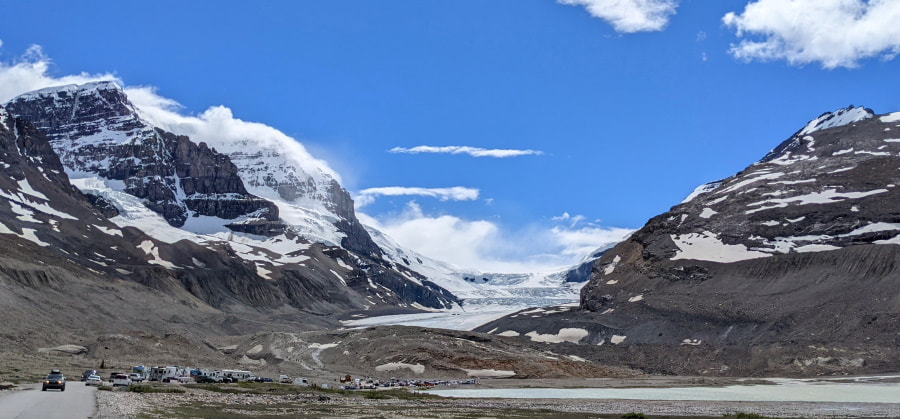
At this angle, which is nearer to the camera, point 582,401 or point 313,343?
point 582,401

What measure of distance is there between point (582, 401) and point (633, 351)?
72.7m

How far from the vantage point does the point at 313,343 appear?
176 meters

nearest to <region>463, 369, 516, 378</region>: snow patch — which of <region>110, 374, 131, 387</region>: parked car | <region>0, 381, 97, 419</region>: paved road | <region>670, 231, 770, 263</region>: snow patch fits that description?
<region>670, 231, 770, 263</region>: snow patch

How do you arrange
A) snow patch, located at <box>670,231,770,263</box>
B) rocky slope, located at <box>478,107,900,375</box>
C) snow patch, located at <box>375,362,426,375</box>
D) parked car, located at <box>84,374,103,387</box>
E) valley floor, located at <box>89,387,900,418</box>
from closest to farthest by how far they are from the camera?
valley floor, located at <box>89,387,900,418</box> < parked car, located at <box>84,374,103,387</box> < rocky slope, located at <box>478,107,900,375</box> < snow patch, located at <box>375,362,426,375</box> < snow patch, located at <box>670,231,770,263</box>

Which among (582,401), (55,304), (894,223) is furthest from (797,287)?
(55,304)

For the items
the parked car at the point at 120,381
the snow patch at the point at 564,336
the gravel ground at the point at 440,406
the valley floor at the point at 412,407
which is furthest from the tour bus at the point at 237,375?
the snow patch at the point at 564,336

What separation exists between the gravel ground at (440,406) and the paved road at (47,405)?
4.14 ft

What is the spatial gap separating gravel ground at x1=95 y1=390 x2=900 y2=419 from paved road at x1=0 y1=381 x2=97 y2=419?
126cm

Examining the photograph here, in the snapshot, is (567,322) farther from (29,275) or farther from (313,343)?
(29,275)

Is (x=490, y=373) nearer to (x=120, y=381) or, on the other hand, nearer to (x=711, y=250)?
(x=120, y=381)

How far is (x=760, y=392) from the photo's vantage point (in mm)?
99875

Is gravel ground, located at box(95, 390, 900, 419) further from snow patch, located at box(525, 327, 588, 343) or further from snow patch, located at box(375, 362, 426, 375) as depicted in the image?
snow patch, located at box(525, 327, 588, 343)

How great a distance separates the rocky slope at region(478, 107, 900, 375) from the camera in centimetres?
13675

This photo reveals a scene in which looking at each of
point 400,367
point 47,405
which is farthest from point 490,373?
point 47,405
